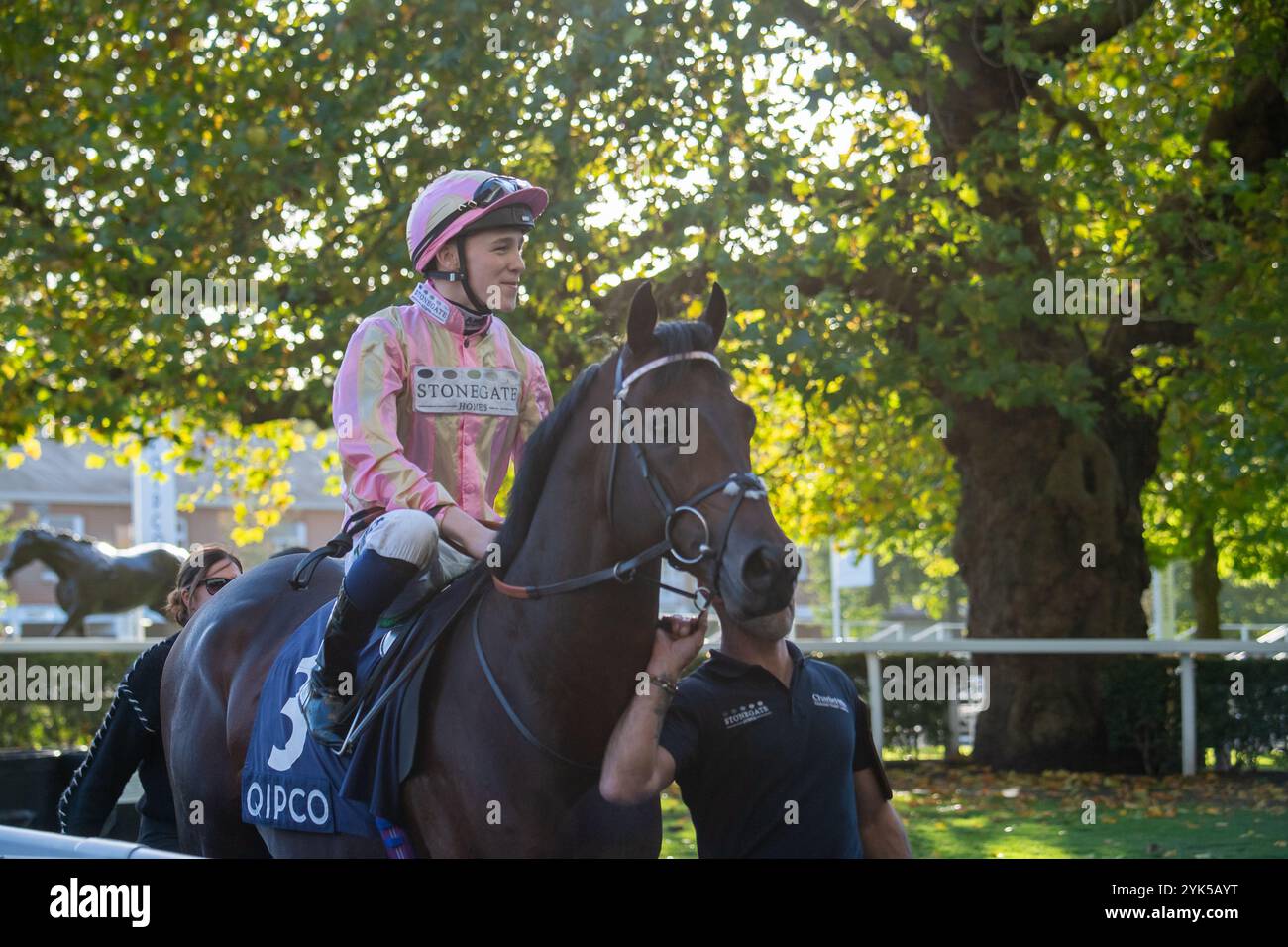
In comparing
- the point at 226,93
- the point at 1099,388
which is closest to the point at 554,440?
the point at 226,93

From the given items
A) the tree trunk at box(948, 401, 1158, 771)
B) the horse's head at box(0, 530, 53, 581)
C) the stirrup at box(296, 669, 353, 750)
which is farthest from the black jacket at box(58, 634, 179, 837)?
the horse's head at box(0, 530, 53, 581)

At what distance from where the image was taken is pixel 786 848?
3.40 metres

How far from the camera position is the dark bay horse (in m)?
3.09

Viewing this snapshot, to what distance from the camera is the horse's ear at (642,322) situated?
3172 mm

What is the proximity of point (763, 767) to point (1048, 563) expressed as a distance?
10067 mm

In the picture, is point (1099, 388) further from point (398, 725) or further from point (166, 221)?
point (398, 725)

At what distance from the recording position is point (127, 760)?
5.03m

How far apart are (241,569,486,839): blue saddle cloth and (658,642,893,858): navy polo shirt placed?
0.62m

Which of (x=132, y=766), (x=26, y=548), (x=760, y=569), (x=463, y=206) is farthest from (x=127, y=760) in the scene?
(x=26, y=548)

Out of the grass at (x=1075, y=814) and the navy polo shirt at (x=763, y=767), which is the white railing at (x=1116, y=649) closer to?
the grass at (x=1075, y=814)

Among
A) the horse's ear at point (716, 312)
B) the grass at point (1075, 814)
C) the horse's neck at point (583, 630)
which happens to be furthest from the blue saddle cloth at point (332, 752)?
the grass at point (1075, 814)

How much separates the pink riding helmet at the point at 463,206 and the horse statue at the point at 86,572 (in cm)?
1477
